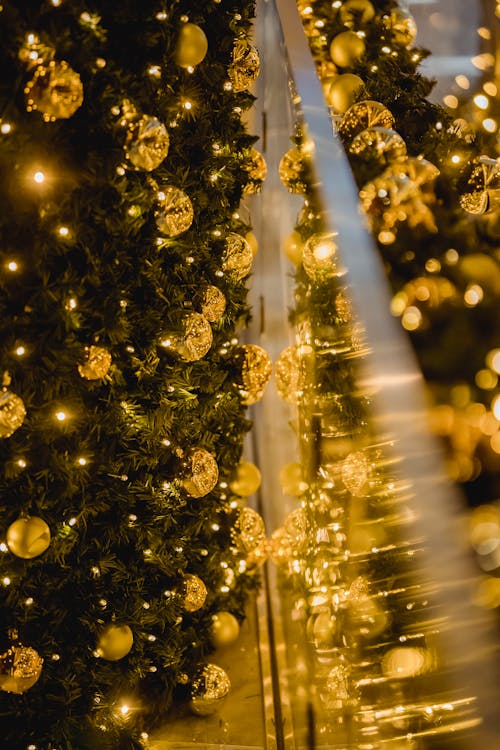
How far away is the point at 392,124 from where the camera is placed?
176 cm

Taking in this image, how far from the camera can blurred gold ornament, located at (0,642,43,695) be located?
4.64 feet

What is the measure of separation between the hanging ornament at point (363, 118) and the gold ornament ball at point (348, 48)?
202 mm

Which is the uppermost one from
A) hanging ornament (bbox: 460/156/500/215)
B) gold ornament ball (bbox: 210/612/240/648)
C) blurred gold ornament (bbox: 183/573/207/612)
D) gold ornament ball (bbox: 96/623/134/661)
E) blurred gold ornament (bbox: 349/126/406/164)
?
blurred gold ornament (bbox: 349/126/406/164)

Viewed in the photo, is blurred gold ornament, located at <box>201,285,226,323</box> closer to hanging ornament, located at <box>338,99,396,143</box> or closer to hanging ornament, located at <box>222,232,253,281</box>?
hanging ornament, located at <box>222,232,253,281</box>

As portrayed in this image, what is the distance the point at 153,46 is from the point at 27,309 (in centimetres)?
60

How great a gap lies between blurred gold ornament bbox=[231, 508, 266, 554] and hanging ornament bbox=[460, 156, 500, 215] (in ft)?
3.40

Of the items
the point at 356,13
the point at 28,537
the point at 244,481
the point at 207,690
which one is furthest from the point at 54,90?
the point at 207,690

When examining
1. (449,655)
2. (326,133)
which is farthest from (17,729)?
(326,133)

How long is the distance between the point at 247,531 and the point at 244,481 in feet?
0.49

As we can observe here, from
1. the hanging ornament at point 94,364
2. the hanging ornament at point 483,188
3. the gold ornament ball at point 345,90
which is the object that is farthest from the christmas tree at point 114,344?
the hanging ornament at point 483,188

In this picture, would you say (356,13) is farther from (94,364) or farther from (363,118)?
(94,364)

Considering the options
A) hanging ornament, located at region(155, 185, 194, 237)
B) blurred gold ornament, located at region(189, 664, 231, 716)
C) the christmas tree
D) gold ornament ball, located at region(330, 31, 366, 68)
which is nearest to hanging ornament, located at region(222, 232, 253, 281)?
the christmas tree

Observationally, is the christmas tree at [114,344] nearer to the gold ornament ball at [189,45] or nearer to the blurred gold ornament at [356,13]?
the gold ornament ball at [189,45]

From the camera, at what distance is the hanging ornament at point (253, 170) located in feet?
6.13
